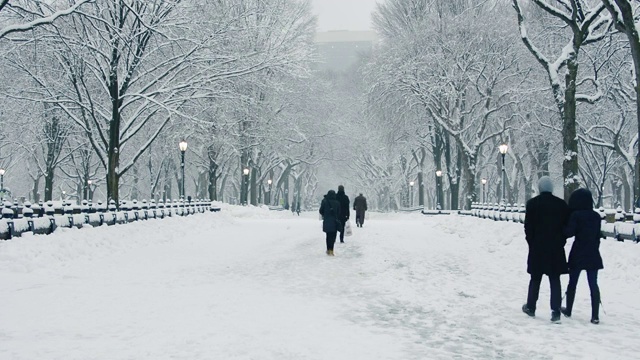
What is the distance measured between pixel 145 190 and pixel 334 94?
25.4 metres

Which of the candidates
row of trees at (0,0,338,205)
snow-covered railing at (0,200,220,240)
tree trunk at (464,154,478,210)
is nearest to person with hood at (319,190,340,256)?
snow-covered railing at (0,200,220,240)

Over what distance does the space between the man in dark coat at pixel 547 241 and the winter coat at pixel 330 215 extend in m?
7.92

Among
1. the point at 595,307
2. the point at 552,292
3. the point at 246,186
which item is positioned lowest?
the point at 595,307

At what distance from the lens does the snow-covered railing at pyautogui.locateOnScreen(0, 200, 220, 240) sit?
40.3 feet

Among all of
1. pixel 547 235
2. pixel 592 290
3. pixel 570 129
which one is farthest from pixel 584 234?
pixel 570 129

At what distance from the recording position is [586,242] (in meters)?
7.52

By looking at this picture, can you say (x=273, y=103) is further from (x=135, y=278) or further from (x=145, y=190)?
(x=135, y=278)

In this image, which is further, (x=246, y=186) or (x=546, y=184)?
(x=246, y=186)

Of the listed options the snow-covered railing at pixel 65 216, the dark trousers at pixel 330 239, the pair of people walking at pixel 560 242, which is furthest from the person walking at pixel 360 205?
the pair of people walking at pixel 560 242

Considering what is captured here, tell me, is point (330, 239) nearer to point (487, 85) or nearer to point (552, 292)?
point (552, 292)

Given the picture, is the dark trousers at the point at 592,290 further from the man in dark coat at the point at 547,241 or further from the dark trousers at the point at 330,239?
the dark trousers at the point at 330,239

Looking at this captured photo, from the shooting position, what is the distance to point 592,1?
31.5 meters

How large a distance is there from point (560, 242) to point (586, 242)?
1.02ft

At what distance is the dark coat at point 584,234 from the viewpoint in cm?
750
